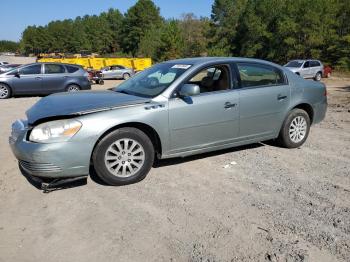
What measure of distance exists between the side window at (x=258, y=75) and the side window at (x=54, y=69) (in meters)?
11.3

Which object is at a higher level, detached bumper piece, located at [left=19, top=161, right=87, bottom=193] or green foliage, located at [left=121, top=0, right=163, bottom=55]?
green foliage, located at [left=121, top=0, right=163, bottom=55]

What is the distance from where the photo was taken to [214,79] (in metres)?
5.53

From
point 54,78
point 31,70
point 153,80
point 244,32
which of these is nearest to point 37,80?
point 31,70

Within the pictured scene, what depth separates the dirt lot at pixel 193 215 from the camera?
3.20 meters

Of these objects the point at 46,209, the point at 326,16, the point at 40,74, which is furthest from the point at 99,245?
the point at 326,16

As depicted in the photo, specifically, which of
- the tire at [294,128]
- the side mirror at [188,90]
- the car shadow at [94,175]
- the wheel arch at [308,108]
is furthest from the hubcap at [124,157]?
the wheel arch at [308,108]

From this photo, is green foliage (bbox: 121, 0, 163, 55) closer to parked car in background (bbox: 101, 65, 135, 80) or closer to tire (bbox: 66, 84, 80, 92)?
parked car in background (bbox: 101, 65, 135, 80)

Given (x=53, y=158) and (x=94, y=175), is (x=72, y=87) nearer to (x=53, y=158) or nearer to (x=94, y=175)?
(x=94, y=175)

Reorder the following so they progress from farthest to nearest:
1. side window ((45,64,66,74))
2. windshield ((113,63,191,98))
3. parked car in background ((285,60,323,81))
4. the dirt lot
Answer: parked car in background ((285,60,323,81)) < side window ((45,64,66,74)) < windshield ((113,63,191,98)) < the dirt lot

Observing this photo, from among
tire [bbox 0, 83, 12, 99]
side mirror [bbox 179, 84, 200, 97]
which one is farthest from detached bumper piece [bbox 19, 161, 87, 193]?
tire [bbox 0, 83, 12, 99]

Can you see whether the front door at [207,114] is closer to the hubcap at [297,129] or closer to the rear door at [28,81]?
the hubcap at [297,129]

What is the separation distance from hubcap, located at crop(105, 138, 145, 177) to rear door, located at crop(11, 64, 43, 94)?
1159cm

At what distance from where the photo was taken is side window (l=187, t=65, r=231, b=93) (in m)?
5.37

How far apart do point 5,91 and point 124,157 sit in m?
12.2
